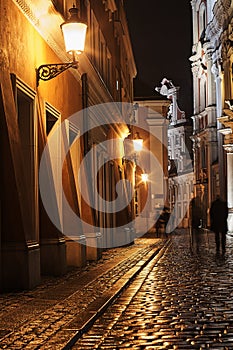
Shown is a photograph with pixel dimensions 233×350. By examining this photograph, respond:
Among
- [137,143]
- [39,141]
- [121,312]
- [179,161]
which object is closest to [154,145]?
[137,143]

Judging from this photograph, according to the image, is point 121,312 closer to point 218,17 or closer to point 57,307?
point 57,307

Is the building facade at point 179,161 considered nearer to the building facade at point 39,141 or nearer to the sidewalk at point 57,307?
the building facade at point 39,141

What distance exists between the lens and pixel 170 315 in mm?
9914

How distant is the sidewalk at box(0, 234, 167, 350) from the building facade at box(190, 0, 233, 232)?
33.0 m

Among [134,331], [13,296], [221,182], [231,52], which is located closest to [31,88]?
[13,296]

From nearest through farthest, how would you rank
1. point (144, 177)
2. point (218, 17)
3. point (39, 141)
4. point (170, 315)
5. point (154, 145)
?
point (170, 315), point (39, 141), point (218, 17), point (144, 177), point (154, 145)

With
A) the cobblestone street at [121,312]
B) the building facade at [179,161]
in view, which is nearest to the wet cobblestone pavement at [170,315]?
the cobblestone street at [121,312]

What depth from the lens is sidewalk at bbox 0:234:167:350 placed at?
7.69 meters

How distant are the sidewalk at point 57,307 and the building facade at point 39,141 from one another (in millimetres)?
532

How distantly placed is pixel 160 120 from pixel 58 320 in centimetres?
5128

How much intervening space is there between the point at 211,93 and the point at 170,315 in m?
54.7

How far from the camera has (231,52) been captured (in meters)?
48.8


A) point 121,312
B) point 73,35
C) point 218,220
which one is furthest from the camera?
point 218,220

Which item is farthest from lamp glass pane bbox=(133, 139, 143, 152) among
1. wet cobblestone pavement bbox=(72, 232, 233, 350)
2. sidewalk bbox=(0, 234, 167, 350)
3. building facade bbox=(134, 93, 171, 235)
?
sidewalk bbox=(0, 234, 167, 350)
